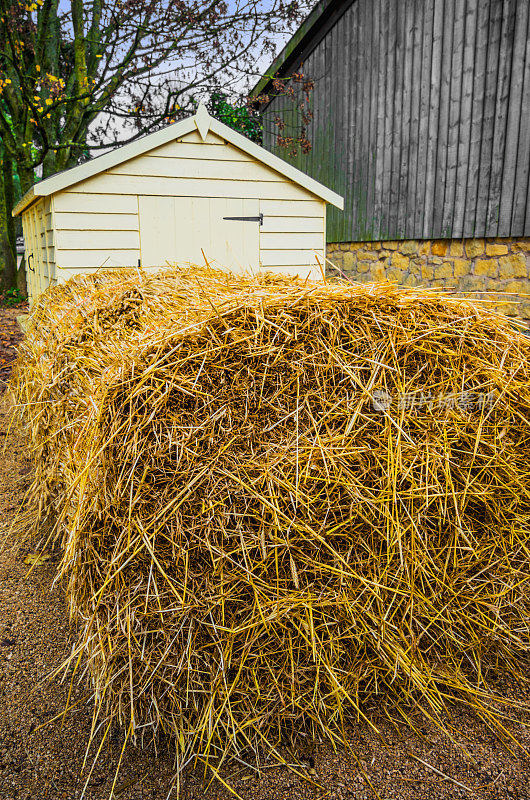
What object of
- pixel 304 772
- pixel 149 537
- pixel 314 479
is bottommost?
pixel 304 772

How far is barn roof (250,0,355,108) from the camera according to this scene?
31.0 feet

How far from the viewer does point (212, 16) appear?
35.3 ft

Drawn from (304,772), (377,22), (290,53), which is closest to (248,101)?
(290,53)

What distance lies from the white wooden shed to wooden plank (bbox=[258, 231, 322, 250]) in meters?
0.01

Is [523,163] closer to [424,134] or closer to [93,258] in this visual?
[424,134]

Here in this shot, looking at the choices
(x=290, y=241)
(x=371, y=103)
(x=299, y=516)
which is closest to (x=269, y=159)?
(x=290, y=241)

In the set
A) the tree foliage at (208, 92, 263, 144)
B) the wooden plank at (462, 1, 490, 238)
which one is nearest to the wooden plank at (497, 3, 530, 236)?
the wooden plank at (462, 1, 490, 238)

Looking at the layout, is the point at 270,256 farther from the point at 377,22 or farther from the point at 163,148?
the point at 377,22

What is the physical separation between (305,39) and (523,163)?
6.05m

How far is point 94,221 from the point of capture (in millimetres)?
5840

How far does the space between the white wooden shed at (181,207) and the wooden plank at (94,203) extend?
1 cm

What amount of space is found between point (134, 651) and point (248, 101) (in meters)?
13.3

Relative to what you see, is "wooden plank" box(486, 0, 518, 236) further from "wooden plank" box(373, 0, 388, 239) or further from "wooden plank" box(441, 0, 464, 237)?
"wooden plank" box(373, 0, 388, 239)

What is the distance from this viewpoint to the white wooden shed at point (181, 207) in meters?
5.79
